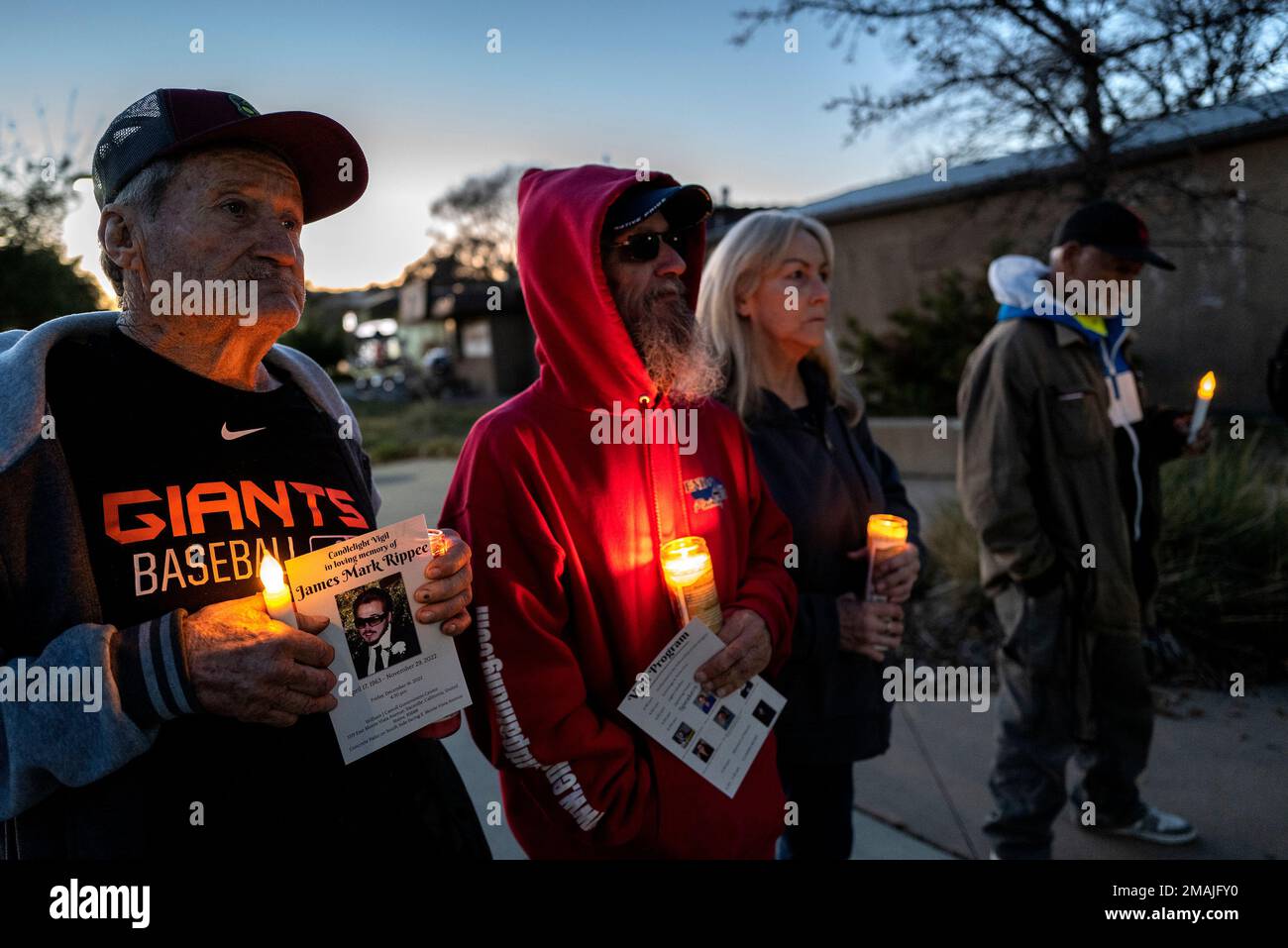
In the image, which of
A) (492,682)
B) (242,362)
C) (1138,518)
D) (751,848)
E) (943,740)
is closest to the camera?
(242,362)

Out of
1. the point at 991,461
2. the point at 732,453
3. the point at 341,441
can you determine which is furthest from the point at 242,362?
the point at 991,461

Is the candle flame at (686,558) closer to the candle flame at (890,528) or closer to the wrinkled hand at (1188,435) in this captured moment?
the candle flame at (890,528)

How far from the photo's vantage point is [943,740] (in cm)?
392

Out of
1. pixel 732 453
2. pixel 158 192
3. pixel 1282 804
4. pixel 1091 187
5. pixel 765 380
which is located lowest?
pixel 1282 804

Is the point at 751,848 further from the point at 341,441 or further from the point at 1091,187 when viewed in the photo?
the point at 1091,187

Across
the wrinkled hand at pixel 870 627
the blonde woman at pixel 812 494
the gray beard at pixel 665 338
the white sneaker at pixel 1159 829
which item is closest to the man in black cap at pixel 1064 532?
the white sneaker at pixel 1159 829

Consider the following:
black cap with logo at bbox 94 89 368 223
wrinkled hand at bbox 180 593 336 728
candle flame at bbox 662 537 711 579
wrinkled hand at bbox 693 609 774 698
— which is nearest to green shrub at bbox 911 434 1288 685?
wrinkled hand at bbox 693 609 774 698

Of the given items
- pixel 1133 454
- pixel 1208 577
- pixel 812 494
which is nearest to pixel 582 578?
pixel 812 494

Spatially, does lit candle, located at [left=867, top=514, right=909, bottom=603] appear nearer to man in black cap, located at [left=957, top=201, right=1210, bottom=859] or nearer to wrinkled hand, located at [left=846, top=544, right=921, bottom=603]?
wrinkled hand, located at [left=846, top=544, right=921, bottom=603]

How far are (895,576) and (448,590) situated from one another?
132cm

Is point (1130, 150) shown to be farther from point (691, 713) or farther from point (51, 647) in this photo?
point (51, 647)

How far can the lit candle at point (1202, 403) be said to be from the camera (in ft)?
9.88

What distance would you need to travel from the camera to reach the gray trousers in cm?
278

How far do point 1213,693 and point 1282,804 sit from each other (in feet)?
3.22
